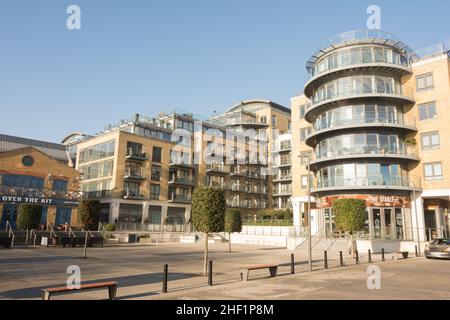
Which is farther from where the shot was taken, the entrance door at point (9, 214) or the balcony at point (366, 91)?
the entrance door at point (9, 214)

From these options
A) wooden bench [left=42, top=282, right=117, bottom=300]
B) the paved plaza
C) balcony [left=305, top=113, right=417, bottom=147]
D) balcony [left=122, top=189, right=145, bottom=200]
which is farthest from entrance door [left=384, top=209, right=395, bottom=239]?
balcony [left=122, top=189, right=145, bottom=200]

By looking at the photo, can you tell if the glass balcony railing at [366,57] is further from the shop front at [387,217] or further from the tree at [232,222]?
the tree at [232,222]

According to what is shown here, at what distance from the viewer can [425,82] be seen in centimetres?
3666

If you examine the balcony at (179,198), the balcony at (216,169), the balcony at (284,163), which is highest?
the balcony at (284,163)

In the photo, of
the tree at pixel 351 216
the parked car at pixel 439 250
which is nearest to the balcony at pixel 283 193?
the tree at pixel 351 216

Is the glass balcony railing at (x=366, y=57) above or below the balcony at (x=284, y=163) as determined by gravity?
above

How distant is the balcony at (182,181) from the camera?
189ft

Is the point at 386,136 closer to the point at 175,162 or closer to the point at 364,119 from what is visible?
the point at 364,119

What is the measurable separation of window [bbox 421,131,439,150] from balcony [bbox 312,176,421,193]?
3358mm

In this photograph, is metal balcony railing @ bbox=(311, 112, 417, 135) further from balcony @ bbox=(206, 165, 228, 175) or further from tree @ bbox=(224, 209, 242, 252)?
balcony @ bbox=(206, 165, 228, 175)

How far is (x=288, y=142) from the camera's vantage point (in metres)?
66.6

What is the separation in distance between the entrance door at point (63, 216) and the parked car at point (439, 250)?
37620 mm

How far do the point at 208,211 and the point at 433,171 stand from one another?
28294 millimetres

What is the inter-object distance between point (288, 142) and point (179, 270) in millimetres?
51648
